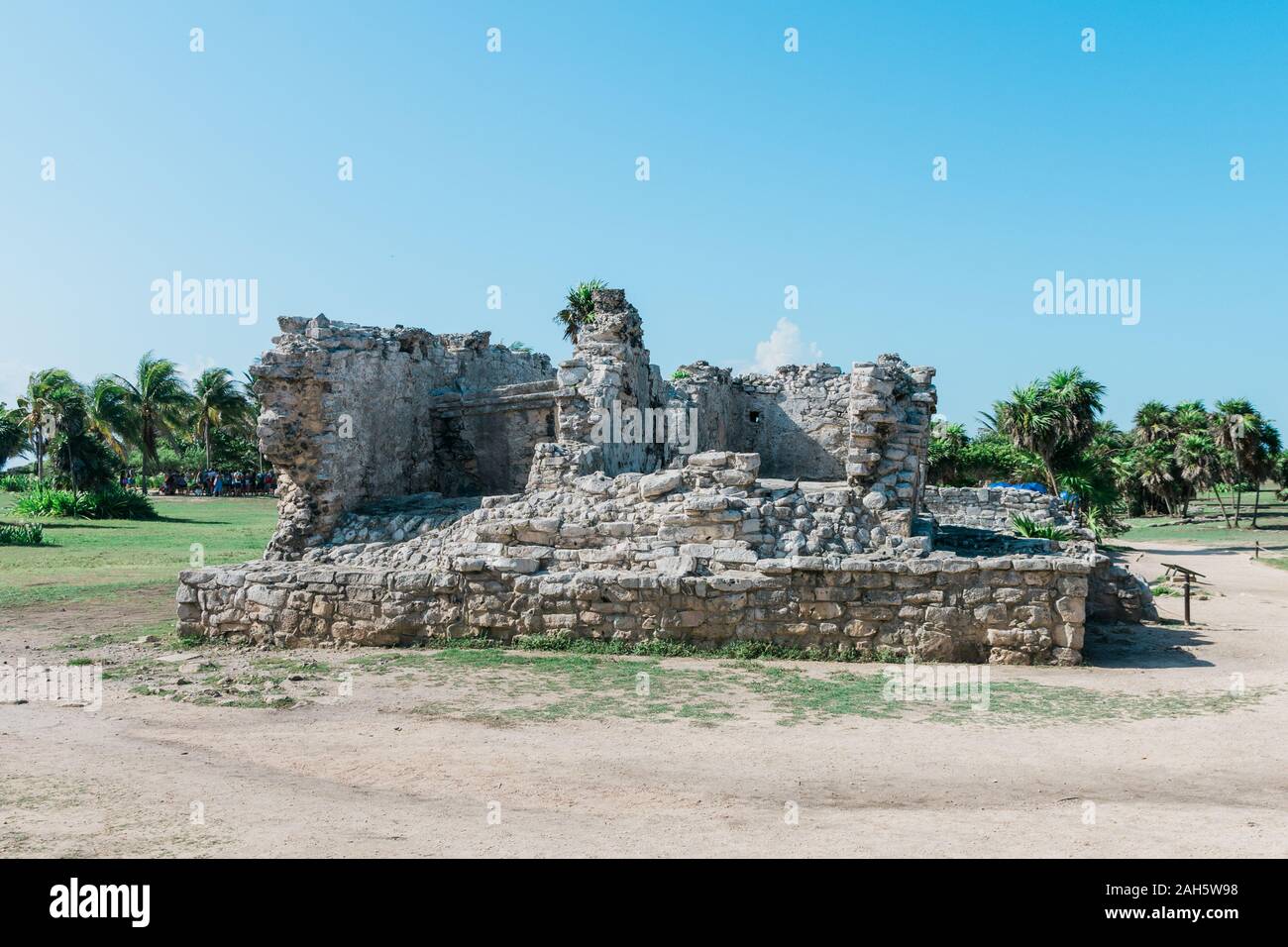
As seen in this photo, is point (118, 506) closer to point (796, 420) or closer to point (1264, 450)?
point (796, 420)

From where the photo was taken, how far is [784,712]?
27.8ft

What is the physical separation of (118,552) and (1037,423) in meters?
28.2

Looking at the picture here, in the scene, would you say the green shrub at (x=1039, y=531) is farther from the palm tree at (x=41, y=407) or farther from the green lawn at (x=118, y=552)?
the palm tree at (x=41, y=407)

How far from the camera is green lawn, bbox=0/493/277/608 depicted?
1691 cm

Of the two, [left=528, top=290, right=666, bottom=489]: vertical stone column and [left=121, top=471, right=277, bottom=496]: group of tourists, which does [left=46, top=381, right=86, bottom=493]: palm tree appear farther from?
[left=528, top=290, right=666, bottom=489]: vertical stone column

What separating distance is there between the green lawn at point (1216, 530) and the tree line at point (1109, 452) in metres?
0.94

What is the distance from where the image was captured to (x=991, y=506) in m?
24.0

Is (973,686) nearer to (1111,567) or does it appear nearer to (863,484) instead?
(863,484)

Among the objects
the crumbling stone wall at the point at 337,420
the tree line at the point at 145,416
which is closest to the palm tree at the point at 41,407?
the tree line at the point at 145,416

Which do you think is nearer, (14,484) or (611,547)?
(611,547)

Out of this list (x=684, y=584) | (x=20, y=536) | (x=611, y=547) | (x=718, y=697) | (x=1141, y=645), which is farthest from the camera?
(x=20, y=536)

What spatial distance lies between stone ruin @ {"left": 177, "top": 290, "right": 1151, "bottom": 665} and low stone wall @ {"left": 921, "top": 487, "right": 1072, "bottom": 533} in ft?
20.8

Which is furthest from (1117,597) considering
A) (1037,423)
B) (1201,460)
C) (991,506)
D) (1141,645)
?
(1201,460)

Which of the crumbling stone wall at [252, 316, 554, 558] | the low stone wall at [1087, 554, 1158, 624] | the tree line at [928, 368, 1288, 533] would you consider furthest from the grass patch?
the tree line at [928, 368, 1288, 533]
